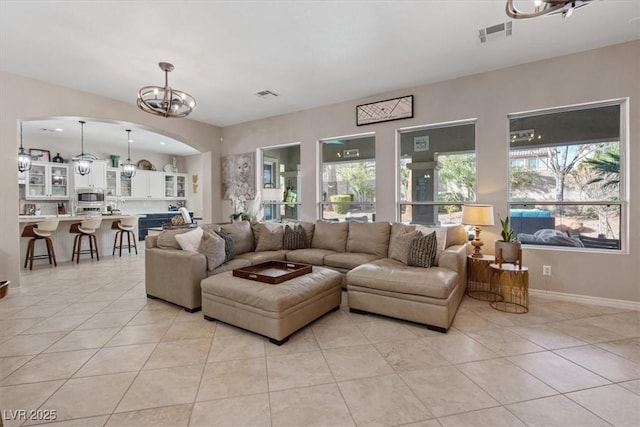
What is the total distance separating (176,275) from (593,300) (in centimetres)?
466

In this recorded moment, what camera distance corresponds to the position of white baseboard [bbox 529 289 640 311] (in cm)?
321

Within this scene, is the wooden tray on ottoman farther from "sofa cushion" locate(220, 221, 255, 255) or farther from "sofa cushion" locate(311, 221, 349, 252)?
"sofa cushion" locate(311, 221, 349, 252)

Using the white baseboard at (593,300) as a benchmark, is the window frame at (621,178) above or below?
above

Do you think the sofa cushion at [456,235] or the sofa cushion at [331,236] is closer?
the sofa cushion at [456,235]

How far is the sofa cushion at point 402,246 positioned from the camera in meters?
3.48

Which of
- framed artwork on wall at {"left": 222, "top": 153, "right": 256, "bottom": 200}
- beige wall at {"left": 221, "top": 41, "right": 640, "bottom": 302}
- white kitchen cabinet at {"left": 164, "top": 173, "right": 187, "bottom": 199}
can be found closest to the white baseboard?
beige wall at {"left": 221, "top": 41, "right": 640, "bottom": 302}

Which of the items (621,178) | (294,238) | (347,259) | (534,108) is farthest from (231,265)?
(621,178)

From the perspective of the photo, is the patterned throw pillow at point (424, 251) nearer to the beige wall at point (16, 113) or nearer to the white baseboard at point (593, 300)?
the white baseboard at point (593, 300)

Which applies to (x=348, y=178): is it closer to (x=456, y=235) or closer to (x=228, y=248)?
(x=456, y=235)

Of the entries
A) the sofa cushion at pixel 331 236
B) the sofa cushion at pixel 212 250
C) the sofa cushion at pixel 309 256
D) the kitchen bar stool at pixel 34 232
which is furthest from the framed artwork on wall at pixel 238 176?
the kitchen bar stool at pixel 34 232

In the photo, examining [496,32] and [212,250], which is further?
[212,250]

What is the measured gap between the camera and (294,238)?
14.8ft

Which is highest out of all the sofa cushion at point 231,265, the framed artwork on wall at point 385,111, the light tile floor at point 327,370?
the framed artwork on wall at point 385,111

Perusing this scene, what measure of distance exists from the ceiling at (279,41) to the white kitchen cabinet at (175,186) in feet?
17.1
